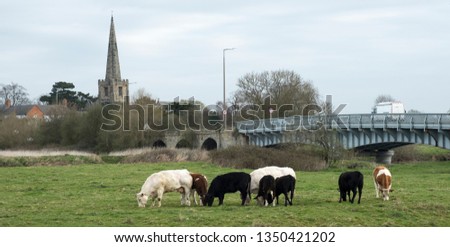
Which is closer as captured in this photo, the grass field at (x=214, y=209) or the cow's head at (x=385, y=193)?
the grass field at (x=214, y=209)

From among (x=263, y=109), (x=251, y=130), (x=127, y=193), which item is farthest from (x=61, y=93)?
(x=127, y=193)

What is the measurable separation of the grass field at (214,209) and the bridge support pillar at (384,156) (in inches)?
1272

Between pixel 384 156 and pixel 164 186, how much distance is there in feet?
152

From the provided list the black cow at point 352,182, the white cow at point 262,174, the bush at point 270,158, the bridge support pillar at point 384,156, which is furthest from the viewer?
the bridge support pillar at point 384,156

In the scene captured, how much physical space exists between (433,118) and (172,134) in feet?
134

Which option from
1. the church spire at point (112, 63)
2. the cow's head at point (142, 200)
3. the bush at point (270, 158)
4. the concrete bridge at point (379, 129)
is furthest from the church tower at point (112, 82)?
the cow's head at point (142, 200)

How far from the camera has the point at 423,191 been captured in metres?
28.2

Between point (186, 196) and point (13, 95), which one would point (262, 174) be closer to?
point (186, 196)

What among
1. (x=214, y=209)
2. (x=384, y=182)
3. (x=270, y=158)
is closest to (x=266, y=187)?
(x=214, y=209)

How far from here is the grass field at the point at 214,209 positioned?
1981 cm

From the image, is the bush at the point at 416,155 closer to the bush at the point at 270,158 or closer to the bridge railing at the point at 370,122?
the bridge railing at the point at 370,122

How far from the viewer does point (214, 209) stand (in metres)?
22.3

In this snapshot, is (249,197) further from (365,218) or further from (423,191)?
(423,191)

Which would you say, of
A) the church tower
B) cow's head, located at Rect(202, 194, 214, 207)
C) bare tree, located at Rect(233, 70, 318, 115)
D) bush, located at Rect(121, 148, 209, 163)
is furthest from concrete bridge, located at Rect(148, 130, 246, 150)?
cow's head, located at Rect(202, 194, 214, 207)
